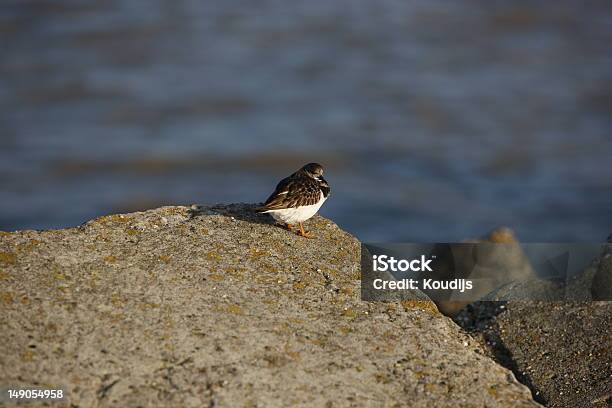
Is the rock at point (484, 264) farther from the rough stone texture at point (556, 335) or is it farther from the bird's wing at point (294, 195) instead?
the bird's wing at point (294, 195)

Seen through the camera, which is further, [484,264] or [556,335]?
[484,264]

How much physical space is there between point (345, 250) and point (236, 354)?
1.84 metres

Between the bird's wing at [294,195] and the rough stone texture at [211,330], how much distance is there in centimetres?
59

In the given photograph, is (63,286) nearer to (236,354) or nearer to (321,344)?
(236,354)

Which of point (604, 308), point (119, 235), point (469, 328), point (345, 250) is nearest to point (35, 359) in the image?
point (119, 235)

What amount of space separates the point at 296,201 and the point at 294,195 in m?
0.11

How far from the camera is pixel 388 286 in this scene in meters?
6.07

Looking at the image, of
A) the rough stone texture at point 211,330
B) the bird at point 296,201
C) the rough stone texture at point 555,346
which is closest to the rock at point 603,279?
the rough stone texture at point 555,346

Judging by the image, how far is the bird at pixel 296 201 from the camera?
6848mm

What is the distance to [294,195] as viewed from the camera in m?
7.06

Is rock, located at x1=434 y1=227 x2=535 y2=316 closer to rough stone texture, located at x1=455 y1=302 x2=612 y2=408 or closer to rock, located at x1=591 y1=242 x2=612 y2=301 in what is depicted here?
rock, located at x1=591 y1=242 x2=612 y2=301

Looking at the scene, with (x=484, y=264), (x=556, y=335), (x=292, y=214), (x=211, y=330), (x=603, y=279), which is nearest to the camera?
(x=211, y=330)

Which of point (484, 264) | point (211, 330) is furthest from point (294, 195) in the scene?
point (484, 264)

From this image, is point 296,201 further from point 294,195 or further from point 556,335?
point 556,335
